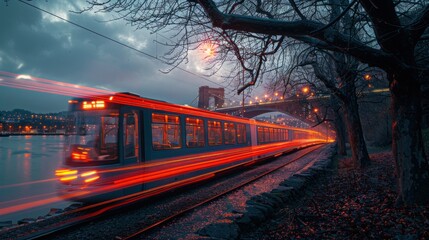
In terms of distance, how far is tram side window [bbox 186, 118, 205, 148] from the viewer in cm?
980

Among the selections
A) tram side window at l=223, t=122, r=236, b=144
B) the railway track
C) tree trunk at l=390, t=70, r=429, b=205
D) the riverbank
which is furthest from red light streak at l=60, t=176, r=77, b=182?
tram side window at l=223, t=122, r=236, b=144

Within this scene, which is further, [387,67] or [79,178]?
[79,178]

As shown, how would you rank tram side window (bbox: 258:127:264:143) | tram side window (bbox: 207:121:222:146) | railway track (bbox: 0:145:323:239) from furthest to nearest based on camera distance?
tram side window (bbox: 258:127:264:143)
tram side window (bbox: 207:121:222:146)
railway track (bbox: 0:145:323:239)

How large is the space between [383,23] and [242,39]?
374 cm

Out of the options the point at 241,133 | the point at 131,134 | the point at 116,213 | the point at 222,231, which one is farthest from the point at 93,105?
the point at 241,133

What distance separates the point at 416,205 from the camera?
510 cm

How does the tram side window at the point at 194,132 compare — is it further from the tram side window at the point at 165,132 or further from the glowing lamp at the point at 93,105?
the glowing lamp at the point at 93,105

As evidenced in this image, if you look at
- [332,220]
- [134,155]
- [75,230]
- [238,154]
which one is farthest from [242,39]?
[238,154]

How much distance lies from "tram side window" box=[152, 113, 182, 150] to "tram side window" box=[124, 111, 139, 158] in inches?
24.8

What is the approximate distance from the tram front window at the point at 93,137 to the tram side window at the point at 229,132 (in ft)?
20.7

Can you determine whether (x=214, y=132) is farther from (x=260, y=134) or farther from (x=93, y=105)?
(x=260, y=134)

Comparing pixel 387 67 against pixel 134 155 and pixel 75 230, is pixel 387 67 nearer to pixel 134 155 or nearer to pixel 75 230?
pixel 134 155

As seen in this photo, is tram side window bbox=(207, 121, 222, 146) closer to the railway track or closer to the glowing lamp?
the railway track

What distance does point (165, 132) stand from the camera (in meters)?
8.65
